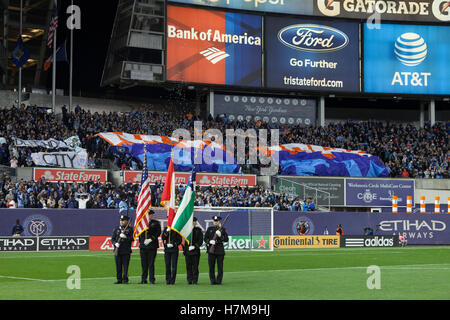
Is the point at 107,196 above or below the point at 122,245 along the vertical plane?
above

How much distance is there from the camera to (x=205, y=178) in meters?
52.4

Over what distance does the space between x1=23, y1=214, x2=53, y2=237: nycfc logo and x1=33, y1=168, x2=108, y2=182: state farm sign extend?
7329mm

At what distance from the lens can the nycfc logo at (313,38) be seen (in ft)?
221

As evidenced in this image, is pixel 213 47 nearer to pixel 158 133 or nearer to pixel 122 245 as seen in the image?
pixel 158 133

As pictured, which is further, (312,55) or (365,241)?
(312,55)

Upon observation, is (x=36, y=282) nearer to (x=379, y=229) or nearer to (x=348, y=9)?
(x=379, y=229)

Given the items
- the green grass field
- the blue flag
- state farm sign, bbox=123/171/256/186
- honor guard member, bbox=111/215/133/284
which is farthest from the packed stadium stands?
honor guard member, bbox=111/215/133/284

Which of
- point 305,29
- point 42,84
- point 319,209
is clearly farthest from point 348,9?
point 42,84

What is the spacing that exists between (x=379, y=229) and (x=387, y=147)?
58.4 feet

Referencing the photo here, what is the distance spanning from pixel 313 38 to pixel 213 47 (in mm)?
10174

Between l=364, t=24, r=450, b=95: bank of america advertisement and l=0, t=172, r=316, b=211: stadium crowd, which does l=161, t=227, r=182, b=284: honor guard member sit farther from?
l=364, t=24, r=450, b=95: bank of america advertisement

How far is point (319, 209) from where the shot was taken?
52875 millimetres

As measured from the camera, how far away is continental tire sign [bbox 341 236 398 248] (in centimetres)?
4662

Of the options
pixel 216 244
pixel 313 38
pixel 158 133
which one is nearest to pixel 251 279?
pixel 216 244
